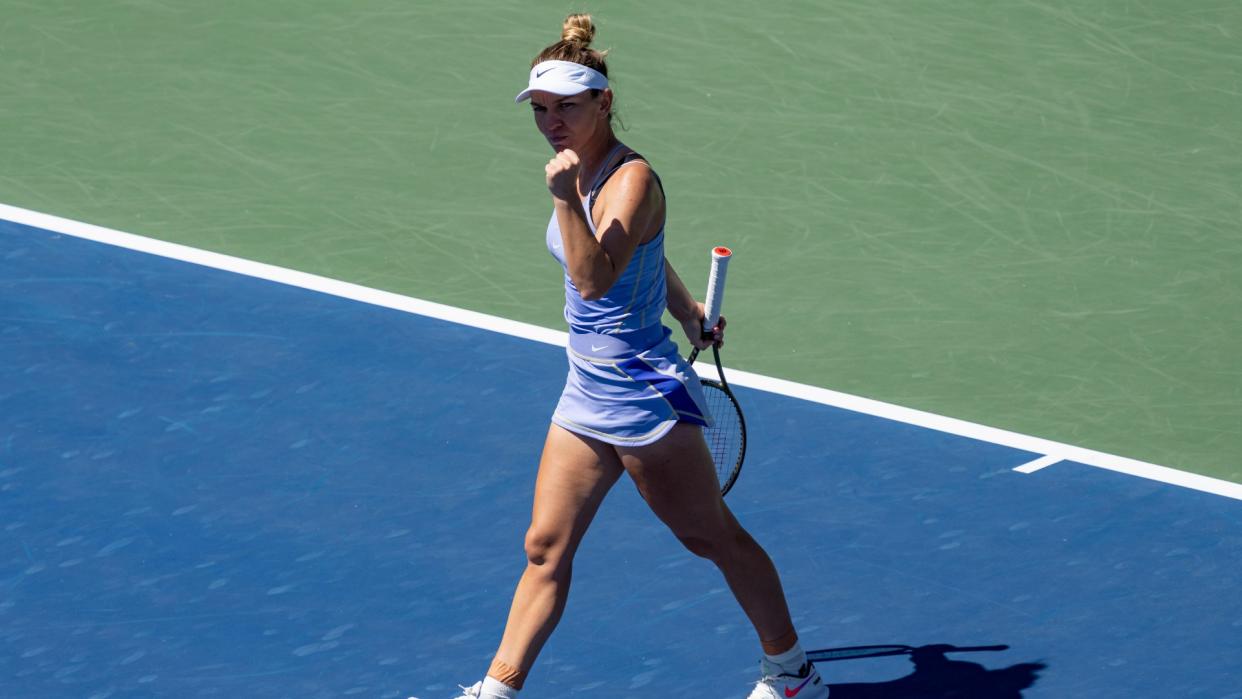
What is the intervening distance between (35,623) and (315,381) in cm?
204

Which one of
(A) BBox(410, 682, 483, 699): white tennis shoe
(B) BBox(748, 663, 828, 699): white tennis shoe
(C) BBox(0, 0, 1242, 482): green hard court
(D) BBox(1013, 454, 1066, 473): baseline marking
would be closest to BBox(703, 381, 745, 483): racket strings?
(B) BBox(748, 663, 828, 699): white tennis shoe

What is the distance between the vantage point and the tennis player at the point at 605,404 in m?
5.62

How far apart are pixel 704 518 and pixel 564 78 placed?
1422 mm

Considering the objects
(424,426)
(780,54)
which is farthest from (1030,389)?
(780,54)

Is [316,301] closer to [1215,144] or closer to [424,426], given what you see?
[424,426]

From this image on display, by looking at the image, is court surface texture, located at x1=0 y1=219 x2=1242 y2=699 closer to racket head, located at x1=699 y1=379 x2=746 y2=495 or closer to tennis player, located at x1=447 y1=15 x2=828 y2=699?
racket head, located at x1=699 y1=379 x2=746 y2=495

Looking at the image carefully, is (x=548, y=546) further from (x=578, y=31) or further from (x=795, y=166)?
(x=795, y=166)

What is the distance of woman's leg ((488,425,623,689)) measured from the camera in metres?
5.82

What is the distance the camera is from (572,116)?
562 centimetres

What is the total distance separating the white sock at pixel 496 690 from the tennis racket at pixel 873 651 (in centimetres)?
121

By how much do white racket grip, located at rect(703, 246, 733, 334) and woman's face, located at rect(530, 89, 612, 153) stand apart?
26.7 inches

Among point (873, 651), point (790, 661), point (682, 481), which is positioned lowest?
point (790, 661)

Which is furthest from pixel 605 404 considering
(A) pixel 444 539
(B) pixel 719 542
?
(A) pixel 444 539

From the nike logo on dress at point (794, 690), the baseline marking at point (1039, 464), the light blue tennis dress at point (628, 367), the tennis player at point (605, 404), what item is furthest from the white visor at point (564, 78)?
the baseline marking at point (1039, 464)
